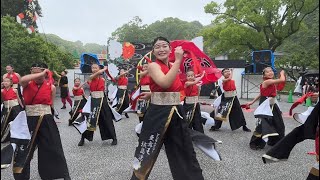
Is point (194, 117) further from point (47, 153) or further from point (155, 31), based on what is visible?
point (155, 31)

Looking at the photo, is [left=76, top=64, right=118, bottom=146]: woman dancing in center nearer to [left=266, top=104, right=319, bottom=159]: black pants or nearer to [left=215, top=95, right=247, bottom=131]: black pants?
[left=215, top=95, right=247, bottom=131]: black pants

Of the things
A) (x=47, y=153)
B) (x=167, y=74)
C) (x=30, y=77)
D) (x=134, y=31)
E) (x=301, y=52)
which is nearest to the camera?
(x=167, y=74)

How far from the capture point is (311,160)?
5.71 meters

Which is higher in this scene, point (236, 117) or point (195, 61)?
point (195, 61)

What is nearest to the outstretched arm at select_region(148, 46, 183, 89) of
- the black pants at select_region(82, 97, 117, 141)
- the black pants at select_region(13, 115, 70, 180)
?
the black pants at select_region(13, 115, 70, 180)

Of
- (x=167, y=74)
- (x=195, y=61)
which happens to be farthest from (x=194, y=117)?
(x=167, y=74)

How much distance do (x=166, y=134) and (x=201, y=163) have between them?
6.61 feet

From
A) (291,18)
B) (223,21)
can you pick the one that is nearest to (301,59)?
(291,18)

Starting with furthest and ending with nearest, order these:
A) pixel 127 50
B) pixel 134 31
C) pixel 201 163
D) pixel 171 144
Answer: pixel 134 31, pixel 127 50, pixel 201 163, pixel 171 144

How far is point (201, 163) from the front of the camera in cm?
554

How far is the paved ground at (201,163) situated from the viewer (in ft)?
15.9

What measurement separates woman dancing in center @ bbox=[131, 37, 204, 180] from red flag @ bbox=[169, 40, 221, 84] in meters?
1.49

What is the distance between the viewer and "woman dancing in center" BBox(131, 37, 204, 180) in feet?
11.8

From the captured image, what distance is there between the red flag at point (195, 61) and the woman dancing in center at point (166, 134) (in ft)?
4.90
